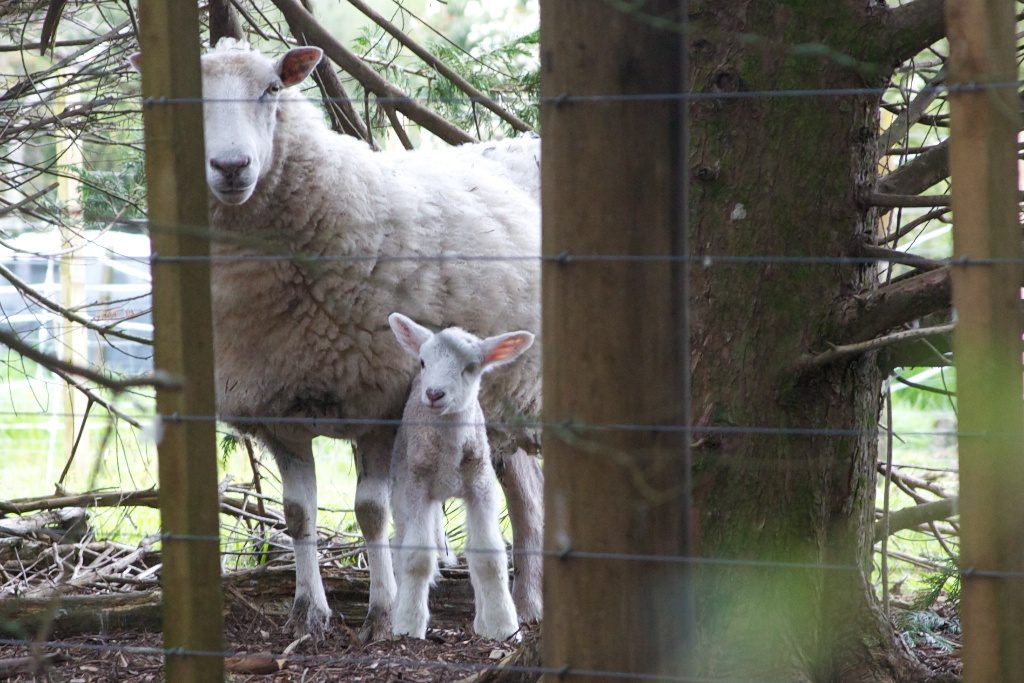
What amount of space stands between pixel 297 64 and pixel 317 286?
3.20 ft

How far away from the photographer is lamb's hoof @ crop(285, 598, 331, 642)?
4.77m

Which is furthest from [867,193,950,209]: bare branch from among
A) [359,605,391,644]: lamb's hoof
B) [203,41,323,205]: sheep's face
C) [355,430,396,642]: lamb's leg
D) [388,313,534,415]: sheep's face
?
[359,605,391,644]: lamb's hoof

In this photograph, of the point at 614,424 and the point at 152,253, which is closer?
the point at 614,424

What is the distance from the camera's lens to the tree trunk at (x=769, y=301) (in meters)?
3.08

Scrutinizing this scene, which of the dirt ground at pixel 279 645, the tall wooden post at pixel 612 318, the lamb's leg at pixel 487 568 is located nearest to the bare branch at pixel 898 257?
the tall wooden post at pixel 612 318

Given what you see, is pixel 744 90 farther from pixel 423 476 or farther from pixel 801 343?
pixel 423 476

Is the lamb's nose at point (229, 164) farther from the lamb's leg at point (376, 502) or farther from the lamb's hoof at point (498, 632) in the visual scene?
the lamb's hoof at point (498, 632)

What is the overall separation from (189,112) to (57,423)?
36.1ft

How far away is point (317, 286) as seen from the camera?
15.5 feet

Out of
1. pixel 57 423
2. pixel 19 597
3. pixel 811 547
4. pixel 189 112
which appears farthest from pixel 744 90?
pixel 57 423

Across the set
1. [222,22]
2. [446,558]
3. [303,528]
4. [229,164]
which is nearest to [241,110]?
[229,164]

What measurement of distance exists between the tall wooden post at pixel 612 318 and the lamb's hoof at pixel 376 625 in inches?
106

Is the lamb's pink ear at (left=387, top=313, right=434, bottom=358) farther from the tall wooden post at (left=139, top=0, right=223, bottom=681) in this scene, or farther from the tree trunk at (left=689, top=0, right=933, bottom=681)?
the tall wooden post at (left=139, top=0, right=223, bottom=681)

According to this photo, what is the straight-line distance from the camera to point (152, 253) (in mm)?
2385
